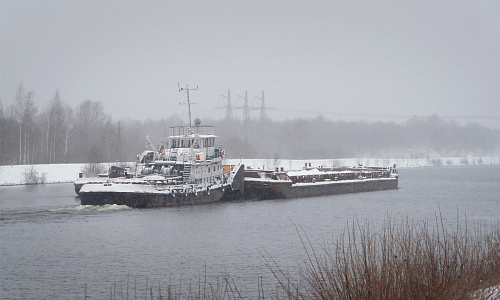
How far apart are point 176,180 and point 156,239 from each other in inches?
534

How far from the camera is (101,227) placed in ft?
95.0

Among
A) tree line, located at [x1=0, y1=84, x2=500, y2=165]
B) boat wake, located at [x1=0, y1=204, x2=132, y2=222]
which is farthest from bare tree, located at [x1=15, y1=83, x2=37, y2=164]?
boat wake, located at [x1=0, y1=204, x2=132, y2=222]

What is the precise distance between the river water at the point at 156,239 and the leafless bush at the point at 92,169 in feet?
62.1

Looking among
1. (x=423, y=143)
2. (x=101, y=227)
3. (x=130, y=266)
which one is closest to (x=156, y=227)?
(x=101, y=227)

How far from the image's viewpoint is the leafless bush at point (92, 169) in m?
64.3

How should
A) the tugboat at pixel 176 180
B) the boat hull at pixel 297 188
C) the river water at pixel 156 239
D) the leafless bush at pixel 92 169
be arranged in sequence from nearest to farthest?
the river water at pixel 156 239
the tugboat at pixel 176 180
the boat hull at pixel 297 188
the leafless bush at pixel 92 169

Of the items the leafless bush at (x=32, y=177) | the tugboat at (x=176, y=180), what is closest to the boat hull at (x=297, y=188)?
the tugboat at (x=176, y=180)

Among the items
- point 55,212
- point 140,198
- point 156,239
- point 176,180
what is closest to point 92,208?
point 55,212

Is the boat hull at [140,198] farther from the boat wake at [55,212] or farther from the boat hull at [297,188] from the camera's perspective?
the boat hull at [297,188]

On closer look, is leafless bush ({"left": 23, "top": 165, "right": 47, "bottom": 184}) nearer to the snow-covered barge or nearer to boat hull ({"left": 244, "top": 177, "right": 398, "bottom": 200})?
the snow-covered barge

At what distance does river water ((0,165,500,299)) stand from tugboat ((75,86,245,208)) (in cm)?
101

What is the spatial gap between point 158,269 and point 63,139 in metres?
65.5

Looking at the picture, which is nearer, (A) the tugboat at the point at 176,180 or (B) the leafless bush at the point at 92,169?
(A) the tugboat at the point at 176,180

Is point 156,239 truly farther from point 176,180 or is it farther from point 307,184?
point 307,184
